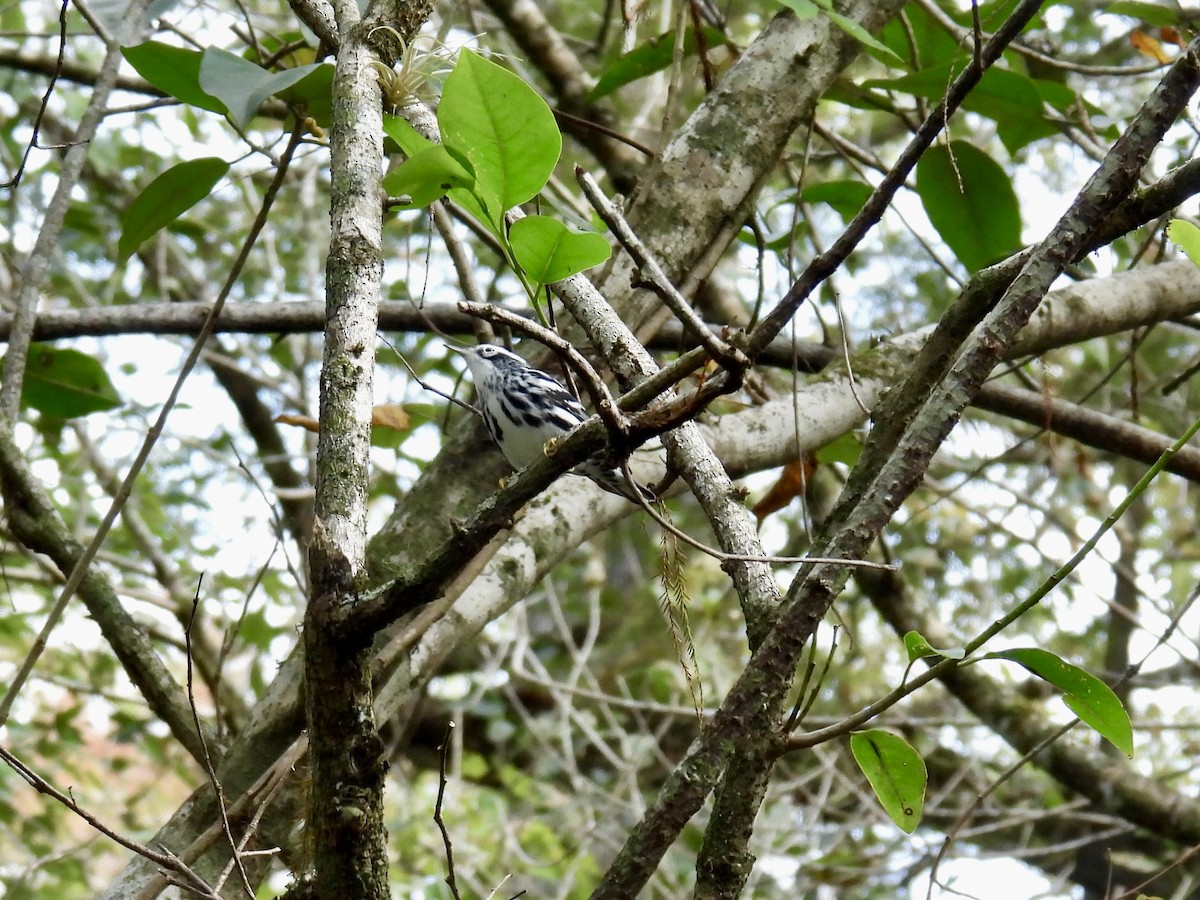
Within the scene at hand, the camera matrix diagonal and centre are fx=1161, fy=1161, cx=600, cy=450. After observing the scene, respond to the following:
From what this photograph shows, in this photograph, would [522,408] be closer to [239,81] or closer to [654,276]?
[239,81]

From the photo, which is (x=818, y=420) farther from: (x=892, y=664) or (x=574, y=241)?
(x=892, y=664)

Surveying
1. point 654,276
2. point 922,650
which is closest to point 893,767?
point 922,650

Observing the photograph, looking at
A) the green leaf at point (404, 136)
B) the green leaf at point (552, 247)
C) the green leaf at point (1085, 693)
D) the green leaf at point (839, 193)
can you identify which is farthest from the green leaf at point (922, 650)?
the green leaf at point (839, 193)

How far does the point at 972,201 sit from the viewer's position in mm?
2598

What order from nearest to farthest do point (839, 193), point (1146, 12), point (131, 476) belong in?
point (131, 476) → point (839, 193) → point (1146, 12)

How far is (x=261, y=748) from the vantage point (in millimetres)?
1986

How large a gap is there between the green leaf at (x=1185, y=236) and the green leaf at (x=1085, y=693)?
0.52 metres

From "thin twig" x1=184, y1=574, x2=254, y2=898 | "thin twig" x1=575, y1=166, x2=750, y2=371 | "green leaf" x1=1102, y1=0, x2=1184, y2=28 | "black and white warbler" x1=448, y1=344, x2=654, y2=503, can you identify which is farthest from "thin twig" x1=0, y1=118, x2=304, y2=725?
"green leaf" x1=1102, y1=0, x2=1184, y2=28

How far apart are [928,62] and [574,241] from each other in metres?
2.07

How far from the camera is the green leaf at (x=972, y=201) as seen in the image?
2.59m

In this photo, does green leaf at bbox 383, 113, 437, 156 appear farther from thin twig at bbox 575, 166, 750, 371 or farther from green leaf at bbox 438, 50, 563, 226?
thin twig at bbox 575, 166, 750, 371

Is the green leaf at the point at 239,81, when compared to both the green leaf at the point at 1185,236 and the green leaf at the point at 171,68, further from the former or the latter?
the green leaf at the point at 1185,236

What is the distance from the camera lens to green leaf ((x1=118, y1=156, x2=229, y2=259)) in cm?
219

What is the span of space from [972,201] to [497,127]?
1.62 meters
